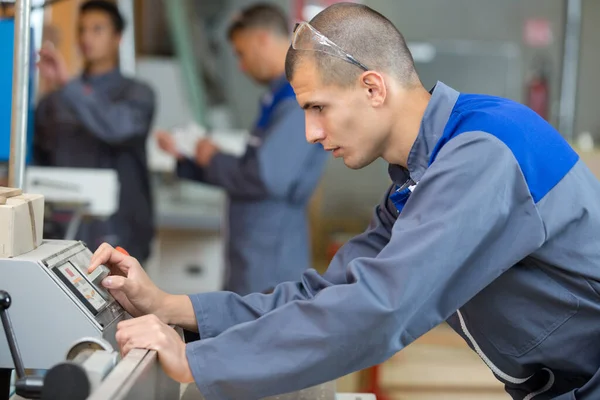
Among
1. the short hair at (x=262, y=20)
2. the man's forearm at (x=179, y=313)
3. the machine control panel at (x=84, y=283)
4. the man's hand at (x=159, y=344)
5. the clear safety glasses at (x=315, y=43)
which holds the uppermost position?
the short hair at (x=262, y=20)

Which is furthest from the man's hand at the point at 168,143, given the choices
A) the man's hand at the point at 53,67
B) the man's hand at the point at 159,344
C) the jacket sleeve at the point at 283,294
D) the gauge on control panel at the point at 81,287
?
the man's hand at the point at 159,344

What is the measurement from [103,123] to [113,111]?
7cm

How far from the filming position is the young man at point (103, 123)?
2924mm

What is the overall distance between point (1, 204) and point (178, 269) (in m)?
2.66

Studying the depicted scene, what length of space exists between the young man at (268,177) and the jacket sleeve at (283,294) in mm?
1382

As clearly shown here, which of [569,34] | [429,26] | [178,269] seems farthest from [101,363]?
[429,26]

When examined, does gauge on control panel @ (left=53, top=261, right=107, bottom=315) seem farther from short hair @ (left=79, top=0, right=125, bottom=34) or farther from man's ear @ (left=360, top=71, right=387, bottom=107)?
short hair @ (left=79, top=0, right=125, bottom=34)

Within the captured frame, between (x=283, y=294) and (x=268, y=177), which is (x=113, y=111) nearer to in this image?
(x=268, y=177)

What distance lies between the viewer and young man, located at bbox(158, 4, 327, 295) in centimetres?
287

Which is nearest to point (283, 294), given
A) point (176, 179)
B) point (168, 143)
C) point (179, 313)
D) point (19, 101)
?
point (179, 313)

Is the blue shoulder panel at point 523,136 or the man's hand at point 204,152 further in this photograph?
the man's hand at point 204,152

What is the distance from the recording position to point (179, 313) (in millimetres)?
1326

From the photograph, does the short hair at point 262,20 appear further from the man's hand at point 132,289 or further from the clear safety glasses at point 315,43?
the man's hand at point 132,289

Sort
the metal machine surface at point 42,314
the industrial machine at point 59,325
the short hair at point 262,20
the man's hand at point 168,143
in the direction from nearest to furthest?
the industrial machine at point 59,325 < the metal machine surface at point 42,314 < the short hair at point 262,20 < the man's hand at point 168,143
